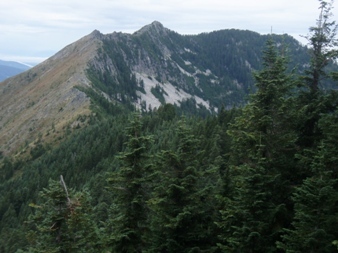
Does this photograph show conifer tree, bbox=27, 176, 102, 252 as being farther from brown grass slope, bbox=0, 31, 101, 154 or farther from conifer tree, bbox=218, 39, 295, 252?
brown grass slope, bbox=0, 31, 101, 154

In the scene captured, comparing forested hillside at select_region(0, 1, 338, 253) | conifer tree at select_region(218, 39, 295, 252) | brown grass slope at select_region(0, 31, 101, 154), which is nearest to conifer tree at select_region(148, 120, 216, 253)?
forested hillside at select_region(0, 1, 338, 253)

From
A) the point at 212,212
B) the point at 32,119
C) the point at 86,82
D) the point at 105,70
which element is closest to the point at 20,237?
the point at 212,212

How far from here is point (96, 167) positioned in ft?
324

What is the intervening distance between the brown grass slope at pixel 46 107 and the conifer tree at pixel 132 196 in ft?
372

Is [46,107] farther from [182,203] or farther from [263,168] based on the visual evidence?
[263,168]

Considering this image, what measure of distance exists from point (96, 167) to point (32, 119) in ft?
209

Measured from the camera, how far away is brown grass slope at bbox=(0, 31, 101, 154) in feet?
439

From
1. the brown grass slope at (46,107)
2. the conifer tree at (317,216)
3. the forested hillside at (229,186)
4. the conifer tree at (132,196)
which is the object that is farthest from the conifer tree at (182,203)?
the brown grass slope at (46,107)

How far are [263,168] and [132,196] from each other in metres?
6.64

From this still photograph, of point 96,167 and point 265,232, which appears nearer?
point 265,232

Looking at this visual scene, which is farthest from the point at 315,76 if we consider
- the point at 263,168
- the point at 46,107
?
the point at 46,107

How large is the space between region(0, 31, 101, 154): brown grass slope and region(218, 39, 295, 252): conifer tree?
115653mm

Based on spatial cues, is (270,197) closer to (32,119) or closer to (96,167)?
(96,167)

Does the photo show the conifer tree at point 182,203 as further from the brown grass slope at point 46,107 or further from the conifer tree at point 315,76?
the brown grass slope at point 46,107
